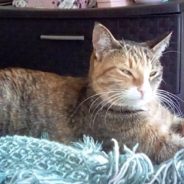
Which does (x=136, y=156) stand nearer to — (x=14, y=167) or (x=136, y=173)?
(x=136, y=173)

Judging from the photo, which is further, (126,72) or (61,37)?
(61,37)

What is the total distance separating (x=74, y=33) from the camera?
1376 millimetres

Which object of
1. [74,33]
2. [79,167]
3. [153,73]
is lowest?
[79,167]

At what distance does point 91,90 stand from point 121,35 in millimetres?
313

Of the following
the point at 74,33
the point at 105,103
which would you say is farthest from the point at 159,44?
the point at 74,33

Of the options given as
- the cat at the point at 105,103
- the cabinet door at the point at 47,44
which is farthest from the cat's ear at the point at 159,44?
the cabinet door at the point at 47,44

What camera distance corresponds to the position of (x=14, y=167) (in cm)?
72

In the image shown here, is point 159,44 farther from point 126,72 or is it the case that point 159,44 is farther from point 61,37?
point 61,37

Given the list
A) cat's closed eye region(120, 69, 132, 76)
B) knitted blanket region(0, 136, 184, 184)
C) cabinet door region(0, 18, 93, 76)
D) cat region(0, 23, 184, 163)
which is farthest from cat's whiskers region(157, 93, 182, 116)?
knitted blanket region(0, 136, 184, 184)

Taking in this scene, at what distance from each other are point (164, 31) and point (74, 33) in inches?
10.7

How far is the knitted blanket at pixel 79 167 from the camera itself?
0.67 metres

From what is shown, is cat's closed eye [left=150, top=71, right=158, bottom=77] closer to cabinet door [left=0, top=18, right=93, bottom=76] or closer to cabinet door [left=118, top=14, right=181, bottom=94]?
cabinet door [left=118, top=14, right=181, bottom=94]

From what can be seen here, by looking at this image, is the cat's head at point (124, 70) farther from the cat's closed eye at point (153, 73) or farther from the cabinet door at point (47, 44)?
the cabinet door at point (47, 44)

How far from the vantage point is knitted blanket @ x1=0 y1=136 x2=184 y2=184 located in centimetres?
67
